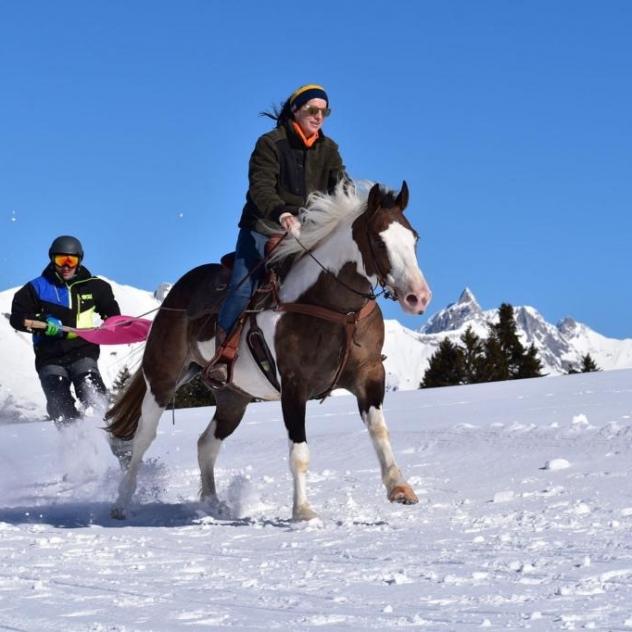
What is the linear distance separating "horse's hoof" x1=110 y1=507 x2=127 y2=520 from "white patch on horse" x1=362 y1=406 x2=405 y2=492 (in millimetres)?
2173

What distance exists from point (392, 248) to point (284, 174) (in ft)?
4.85

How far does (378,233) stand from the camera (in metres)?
6.54

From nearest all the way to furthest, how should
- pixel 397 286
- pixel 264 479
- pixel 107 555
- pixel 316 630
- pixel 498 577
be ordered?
pixel 316 630 → pixel 498 577 → pixel 107 555 → pixel 397 286 → pixel 264 479

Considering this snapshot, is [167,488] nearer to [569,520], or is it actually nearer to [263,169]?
[263,169]

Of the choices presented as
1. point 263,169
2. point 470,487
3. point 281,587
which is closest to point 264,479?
point 470,487

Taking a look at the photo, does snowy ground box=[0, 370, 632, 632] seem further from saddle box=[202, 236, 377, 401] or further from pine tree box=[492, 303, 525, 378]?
pine tree box=[492, 303, 525, 378]

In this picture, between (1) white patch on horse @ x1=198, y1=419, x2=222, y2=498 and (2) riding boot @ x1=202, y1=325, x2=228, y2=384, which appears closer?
(2) riding boot @ x1=202, y1=325, x2=228, y2=384

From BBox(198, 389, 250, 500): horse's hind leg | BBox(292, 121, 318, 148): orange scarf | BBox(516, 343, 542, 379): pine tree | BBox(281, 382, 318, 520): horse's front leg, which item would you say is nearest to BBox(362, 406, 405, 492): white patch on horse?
BBox(281, 382, 318, 520): horse's front leg

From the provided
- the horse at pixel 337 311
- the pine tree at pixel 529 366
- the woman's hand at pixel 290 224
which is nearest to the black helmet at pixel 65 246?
the horse at pixel 337 311

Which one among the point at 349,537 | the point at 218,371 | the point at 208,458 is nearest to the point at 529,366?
the point at 208,458

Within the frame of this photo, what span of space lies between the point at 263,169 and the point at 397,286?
162 centimetres

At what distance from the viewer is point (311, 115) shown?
24.6 feet

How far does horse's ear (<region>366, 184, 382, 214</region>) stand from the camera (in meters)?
6.65

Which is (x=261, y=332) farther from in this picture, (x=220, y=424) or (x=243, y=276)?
(x=220, y=424)
